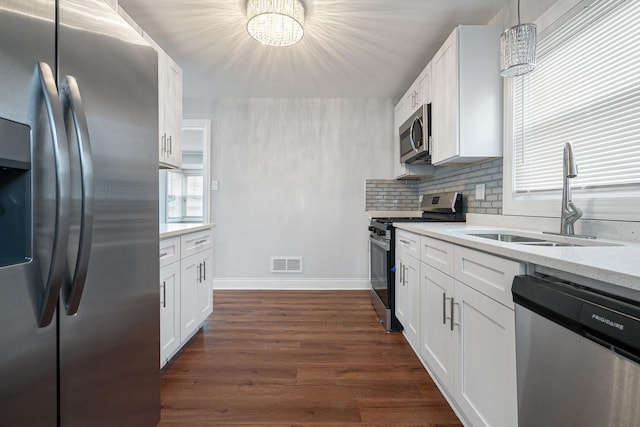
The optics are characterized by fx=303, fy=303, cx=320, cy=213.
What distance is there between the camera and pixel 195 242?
7.37 ft

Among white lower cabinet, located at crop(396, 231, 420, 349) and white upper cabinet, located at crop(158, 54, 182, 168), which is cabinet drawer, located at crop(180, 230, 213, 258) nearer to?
white upper cabinet, located at crop(158, 54, 182, 168)

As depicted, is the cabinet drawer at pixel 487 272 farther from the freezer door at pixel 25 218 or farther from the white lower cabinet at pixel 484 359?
the freezer door at pixel 25 218

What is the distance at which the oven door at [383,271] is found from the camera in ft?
8.46

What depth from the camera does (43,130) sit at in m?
0.67

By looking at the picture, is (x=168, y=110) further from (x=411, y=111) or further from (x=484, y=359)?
(x=484, y=359)

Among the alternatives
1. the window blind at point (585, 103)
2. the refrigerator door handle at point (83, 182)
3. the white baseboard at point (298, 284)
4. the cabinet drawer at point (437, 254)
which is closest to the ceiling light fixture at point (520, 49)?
the window blind at point (585, 103)

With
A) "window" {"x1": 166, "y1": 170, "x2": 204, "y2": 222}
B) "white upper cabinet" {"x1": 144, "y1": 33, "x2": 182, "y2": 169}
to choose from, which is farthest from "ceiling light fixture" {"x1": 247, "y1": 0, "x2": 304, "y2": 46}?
"window" {"x1": 166, "y1": 170, "x2": 204, "y2": 222}

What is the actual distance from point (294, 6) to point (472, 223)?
6.70 ft

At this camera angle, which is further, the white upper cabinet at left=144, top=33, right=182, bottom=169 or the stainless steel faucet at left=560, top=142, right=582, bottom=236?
the white upper cabinet at left=144, top=33, right=182, bottom=169

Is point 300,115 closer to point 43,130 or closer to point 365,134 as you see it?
point 365,134

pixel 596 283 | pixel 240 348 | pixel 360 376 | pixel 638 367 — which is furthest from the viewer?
pixel 240 348

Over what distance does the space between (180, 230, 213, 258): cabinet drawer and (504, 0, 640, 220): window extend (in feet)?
7.15

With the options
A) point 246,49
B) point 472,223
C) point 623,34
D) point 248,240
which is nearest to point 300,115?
point 246,49

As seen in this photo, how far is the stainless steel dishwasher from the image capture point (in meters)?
0.61
